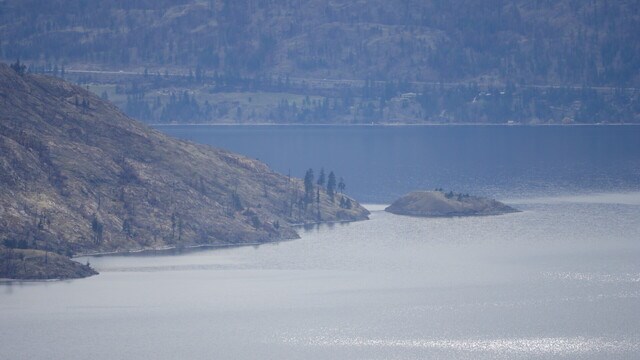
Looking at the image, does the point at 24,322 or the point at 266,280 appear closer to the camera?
the point at 24,322

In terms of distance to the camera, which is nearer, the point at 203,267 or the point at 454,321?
the point at 454,321

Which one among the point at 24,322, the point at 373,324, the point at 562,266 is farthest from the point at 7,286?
the point at 562,266

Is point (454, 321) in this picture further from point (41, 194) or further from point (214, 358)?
point (41, 194)

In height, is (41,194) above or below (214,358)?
above

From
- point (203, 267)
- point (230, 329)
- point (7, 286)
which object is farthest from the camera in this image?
point (203, 267)

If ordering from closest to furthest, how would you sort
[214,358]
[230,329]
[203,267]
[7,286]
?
[214,358]
[230,329]
[7,286]
[203,267]

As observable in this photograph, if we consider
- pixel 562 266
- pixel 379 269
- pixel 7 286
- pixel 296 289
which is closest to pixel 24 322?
pixel 7 286

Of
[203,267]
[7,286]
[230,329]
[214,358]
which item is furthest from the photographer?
[203,267]

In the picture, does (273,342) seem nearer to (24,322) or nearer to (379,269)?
(24,322)
